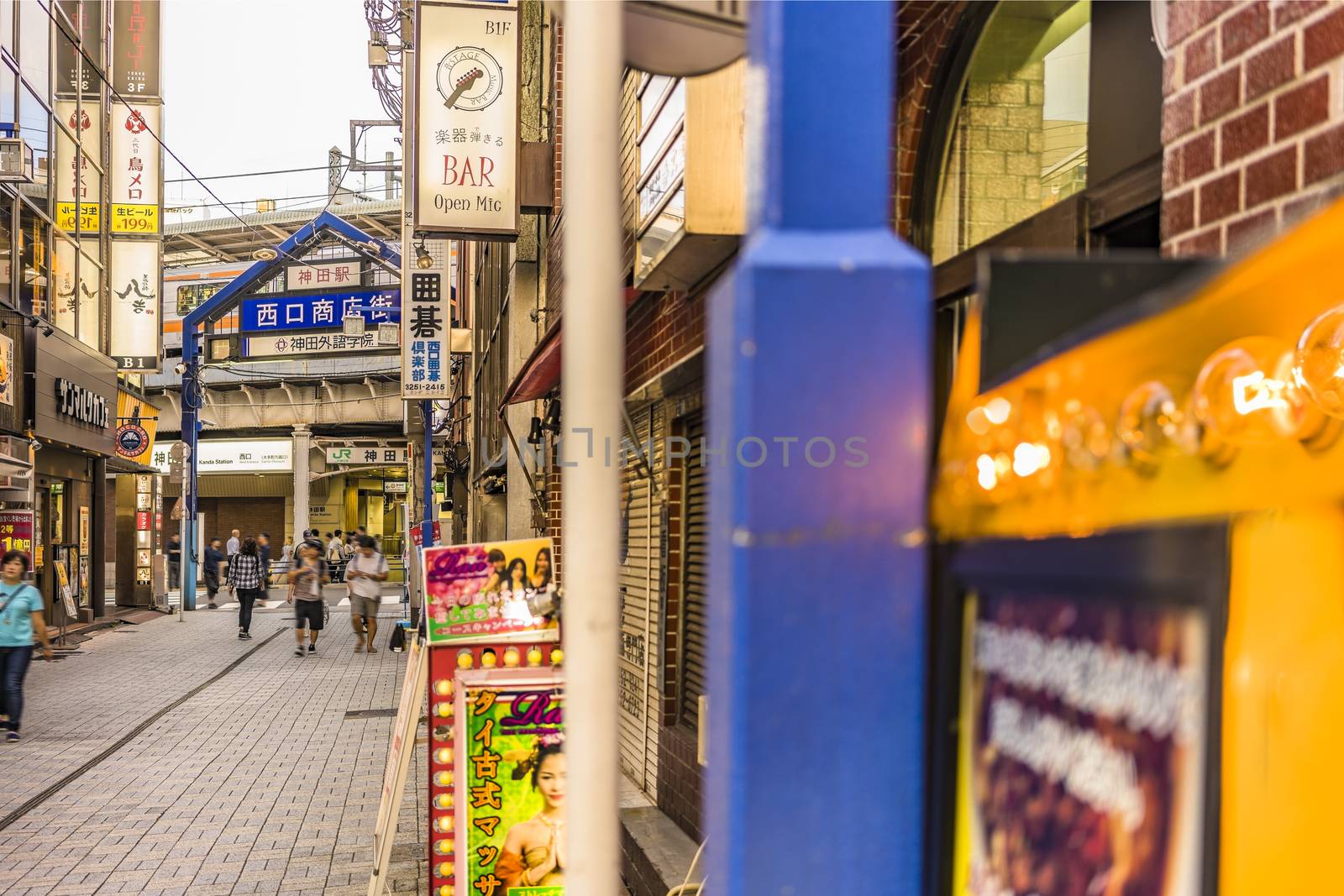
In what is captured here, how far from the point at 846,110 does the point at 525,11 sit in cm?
1438

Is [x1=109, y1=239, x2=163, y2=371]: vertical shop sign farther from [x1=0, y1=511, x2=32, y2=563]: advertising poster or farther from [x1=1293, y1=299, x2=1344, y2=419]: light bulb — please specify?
[x1=1293, y1=299, x2=1344, y2=419]: light bulb

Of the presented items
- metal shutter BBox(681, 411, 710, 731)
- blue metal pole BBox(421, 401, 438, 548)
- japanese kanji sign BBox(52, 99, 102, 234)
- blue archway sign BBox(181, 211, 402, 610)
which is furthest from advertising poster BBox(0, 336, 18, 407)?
metal shutter BBox(681, 411, 710, 731)

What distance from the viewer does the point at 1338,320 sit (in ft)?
4.91

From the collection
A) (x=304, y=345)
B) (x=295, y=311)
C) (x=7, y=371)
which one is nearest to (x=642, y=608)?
(x=7, y=371)

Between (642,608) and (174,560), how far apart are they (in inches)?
1162

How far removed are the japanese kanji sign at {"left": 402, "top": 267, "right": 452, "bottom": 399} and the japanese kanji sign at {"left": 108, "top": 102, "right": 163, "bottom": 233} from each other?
7.62 meters

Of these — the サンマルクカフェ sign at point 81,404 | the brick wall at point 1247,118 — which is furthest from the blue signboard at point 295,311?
the brick wall at point 1247,118

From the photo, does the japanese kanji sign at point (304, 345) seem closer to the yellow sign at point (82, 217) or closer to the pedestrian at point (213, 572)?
the pedestrian at point (213, 572)

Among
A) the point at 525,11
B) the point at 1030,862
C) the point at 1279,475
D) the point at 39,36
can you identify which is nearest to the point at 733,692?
the point at 1030,862

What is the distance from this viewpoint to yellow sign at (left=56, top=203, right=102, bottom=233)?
872 inches

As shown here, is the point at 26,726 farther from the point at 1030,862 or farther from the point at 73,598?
the point at 1030,862

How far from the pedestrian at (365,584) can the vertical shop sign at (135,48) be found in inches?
486

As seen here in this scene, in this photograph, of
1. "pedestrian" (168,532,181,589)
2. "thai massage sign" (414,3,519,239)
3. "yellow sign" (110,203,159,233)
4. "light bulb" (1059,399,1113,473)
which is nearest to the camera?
"light bulb" (1059,399,1113,473)

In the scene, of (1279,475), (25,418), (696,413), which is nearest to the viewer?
(1279,475)
